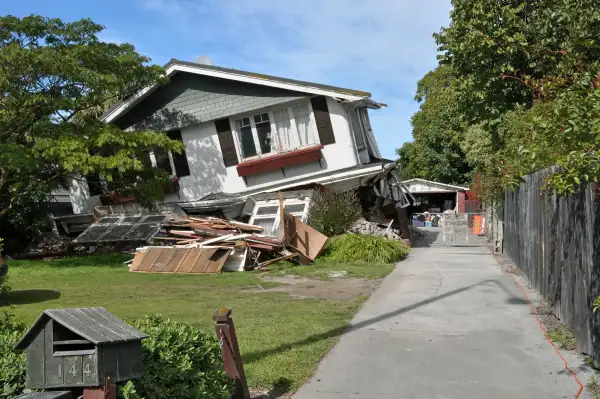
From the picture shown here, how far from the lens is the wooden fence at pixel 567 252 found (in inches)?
266

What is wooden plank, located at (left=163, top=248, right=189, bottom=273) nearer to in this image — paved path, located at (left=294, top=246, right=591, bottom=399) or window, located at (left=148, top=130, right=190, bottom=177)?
paved path, located at (left=294, top=246, right=591, bottom=399)

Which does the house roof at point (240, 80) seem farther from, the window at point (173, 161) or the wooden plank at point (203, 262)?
the wooden plank at point (203, 262)

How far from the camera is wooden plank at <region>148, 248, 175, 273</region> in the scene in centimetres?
1617

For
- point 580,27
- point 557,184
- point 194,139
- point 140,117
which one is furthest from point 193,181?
point 557,184

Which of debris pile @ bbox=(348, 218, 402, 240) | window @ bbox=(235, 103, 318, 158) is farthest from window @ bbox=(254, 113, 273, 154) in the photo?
debris pile @ bbox=(348, 218, 402, 240)

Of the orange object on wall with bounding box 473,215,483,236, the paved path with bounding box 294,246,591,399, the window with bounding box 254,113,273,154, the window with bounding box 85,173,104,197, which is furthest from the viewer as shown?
the orange object on wall with bounding box 473,215,483,236

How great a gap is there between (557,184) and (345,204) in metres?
14.9

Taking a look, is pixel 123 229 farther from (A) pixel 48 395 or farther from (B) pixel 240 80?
(A) pixel 48 395

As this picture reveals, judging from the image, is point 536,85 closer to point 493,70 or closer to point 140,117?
point 493,70

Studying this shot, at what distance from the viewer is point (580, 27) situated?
47.4 feet

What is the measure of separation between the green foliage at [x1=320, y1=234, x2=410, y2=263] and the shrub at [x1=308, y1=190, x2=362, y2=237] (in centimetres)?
99

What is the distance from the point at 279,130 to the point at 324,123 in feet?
5.46

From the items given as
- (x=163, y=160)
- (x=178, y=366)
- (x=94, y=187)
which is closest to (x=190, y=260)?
(x=163, y=160)

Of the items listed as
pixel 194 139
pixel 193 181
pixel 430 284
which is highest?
pixel 194 139
